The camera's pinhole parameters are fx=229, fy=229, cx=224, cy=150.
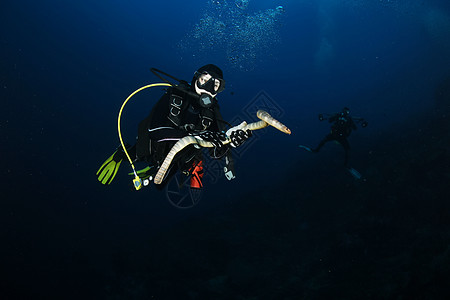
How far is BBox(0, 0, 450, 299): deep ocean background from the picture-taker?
9.49m

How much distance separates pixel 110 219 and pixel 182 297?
14.6 meters

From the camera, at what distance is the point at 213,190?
24812mm

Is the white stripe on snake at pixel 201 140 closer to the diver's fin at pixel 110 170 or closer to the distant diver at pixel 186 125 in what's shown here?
the distant diver at pixel 186 125

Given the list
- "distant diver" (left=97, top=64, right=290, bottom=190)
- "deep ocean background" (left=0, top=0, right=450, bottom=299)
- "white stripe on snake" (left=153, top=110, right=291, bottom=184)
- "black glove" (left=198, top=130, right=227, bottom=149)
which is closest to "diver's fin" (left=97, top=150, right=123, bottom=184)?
"distant diver" (left=97, top=64, right=290, bottom=190)

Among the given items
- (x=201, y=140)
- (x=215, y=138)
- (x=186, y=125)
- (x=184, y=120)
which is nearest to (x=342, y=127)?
(x=184, y=120)

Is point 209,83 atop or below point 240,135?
atop

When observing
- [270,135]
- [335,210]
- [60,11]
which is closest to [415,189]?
[335,210]

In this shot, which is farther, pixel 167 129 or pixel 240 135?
pixel 167 129

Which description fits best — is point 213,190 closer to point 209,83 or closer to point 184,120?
point 184,120

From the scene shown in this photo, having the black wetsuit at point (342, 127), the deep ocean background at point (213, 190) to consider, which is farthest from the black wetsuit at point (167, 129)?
the black wetsuit at point (342, 127)

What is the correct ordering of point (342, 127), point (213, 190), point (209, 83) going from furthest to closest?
point (213, 190)
point (342, 127)
point (209, 83)

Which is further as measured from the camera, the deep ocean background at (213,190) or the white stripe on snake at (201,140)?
the deep ocean background at (213,190)

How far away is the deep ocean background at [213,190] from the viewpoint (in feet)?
31.1

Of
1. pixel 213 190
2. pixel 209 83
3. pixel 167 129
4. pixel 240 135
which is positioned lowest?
pixel 213 190
